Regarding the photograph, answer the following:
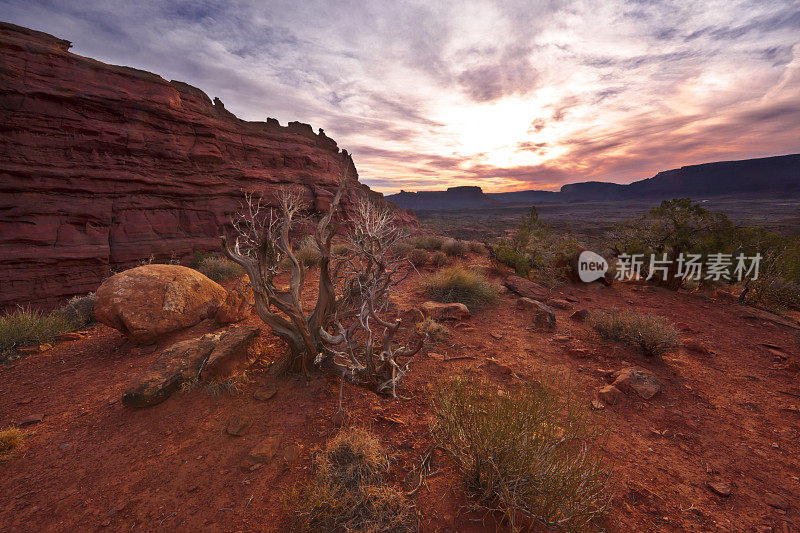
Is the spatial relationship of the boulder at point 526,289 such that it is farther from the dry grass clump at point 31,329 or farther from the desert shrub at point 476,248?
the dry grass clump at point 31,329

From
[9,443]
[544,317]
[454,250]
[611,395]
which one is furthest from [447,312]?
[454,250]

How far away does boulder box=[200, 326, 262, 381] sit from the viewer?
3.12m

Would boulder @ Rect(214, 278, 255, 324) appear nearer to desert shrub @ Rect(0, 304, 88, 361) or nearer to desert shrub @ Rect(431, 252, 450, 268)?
desert shrub @ Rect(0, 304, 88, 361)

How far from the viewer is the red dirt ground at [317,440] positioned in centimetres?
193

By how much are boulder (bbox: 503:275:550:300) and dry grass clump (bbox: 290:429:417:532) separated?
5.94 metres

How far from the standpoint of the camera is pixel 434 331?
4676 millimetres

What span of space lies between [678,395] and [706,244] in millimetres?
6900

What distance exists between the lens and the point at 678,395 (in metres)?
3.43

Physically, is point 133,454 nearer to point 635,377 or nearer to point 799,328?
point 635,377

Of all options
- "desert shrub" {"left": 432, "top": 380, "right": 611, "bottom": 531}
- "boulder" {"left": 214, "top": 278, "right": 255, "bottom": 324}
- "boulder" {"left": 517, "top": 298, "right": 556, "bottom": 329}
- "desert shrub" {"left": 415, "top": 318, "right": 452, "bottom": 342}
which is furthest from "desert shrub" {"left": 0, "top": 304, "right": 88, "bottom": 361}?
"boulder" {"left": 517, "top": 298, "right": 556, "bottom": 329}

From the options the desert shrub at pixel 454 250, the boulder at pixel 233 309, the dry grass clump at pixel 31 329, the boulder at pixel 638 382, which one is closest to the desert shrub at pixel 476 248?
the desert shrub at pixel 454 250

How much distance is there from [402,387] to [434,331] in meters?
1.57

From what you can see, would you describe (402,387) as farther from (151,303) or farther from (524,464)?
(151,303)

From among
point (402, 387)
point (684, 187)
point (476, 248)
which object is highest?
point (684, 187)
